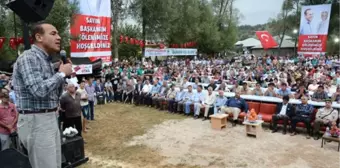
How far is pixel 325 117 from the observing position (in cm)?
629

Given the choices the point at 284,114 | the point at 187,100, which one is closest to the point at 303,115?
the point at 284,114

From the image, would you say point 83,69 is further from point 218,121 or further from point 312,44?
point 312,44

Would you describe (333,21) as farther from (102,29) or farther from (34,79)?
(34,79)

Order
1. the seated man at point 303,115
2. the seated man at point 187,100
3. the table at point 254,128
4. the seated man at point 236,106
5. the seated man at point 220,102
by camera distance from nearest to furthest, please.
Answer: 1. the table at point 254,128
2. the seated man at point 303,115
3. the seated man at point 236,106
4. the seated man at point 220,102
5. the seated man at point 187,100

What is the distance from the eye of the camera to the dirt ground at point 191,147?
486cm

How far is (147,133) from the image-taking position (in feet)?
22.1

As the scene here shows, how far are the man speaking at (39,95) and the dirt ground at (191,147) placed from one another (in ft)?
10.6

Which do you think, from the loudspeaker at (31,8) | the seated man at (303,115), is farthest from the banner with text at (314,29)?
the loudspeaker at (31,8)

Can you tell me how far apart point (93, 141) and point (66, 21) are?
7.46 metres

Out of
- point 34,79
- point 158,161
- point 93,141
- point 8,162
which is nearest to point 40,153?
point 34,79

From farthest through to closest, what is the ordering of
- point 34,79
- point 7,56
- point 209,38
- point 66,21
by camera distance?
point 209,38 < point 7,56 < point 66,21 < point 34,79

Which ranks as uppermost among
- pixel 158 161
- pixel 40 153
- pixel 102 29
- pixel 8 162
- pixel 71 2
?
pixel 71 2

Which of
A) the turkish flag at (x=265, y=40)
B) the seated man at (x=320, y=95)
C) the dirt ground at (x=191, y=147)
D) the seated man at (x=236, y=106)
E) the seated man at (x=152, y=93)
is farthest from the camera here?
the turkish flag at (x=265, y=40)

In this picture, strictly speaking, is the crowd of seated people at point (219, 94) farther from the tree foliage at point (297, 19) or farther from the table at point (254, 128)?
the tree foliage at point (297, 19)
